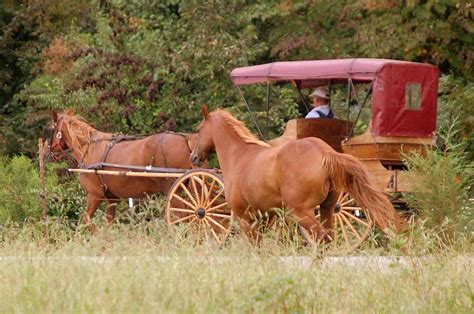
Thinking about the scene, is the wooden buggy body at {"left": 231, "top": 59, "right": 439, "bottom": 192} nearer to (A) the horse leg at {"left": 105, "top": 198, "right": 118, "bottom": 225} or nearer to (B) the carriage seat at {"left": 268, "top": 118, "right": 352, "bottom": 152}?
(B) the carriage seat at {"left": 268, "top": 118, "right": 352, "bottom": 152}

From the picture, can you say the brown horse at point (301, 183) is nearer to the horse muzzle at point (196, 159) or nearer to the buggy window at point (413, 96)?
the horse muzzle at point (196, 159)

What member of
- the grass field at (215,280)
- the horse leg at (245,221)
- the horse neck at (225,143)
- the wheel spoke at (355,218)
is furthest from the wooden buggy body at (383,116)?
the grass field at (215,280)

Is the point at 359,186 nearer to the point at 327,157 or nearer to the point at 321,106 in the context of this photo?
the point at 327,157

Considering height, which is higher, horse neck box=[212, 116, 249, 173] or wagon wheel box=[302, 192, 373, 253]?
horse neck box=[212, 116, 249, 173]

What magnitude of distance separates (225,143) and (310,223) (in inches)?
77.9

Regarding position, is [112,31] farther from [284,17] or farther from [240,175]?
[240,175]

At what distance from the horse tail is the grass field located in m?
2.36

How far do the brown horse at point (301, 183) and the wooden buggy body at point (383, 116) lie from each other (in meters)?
1.34

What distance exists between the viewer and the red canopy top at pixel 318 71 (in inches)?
646

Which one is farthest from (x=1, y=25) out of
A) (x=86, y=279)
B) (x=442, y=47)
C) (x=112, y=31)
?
(x=86, y=279)

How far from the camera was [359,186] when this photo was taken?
14.1 m

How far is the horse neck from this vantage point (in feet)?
52.0

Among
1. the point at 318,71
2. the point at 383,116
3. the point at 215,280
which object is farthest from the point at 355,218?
the point at 215,280

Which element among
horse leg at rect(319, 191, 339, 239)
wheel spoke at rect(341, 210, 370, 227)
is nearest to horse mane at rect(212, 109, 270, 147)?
horse leg at rect(319, 191, 339, 239)
